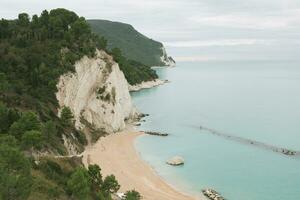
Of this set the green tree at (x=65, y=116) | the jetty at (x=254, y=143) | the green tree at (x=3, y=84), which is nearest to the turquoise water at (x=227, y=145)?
the jetty at (x=254, y=143)

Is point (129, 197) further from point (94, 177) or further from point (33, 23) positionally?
point (33, 23)

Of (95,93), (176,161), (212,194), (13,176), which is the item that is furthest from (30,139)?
(95,93)

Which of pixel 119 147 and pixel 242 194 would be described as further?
pixel 119 147

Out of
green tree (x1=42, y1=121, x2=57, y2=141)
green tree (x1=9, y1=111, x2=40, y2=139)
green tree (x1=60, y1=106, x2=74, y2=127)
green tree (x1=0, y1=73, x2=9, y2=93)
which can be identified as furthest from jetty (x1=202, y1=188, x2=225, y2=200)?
green tree (x1=0, y1=73, x2=9, y2=93)

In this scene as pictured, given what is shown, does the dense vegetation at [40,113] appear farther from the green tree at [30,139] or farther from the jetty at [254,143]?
the jetty at [254,143]

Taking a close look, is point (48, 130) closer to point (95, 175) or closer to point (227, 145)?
point (95, 175)


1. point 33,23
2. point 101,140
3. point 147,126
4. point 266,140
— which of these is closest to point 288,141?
point 266,140

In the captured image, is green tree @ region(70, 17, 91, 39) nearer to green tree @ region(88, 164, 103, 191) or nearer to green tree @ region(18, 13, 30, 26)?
green tree @ region(18, 13, 30, 26)
